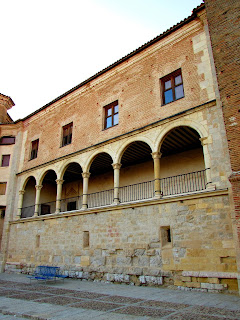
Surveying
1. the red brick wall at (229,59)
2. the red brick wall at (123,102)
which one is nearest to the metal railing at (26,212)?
the red brick wall at (123,102)

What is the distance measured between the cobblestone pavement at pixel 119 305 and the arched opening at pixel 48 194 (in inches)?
446

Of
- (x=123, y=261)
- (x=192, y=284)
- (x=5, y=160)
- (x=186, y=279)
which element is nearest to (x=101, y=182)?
(x=123, y=261)

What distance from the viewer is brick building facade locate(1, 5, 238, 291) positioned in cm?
934

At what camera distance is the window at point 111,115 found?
14.2m

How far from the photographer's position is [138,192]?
1515 cm

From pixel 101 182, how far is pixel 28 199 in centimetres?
581

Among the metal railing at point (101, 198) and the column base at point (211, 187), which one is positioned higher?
the metal railing at point (101, 198)

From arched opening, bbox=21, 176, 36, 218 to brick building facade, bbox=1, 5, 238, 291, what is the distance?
10cm

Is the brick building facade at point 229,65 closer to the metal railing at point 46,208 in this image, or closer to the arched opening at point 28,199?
the arched opening at point 28,199

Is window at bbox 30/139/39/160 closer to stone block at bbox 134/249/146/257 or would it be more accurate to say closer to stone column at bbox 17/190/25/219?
stone column at bbox 17/190/25/219

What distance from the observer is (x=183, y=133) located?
40.1 ft

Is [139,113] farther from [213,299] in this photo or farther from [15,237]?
[15,237]

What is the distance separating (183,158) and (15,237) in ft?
38.4

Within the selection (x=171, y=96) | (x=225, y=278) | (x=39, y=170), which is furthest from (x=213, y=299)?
(x=39, y=170)
